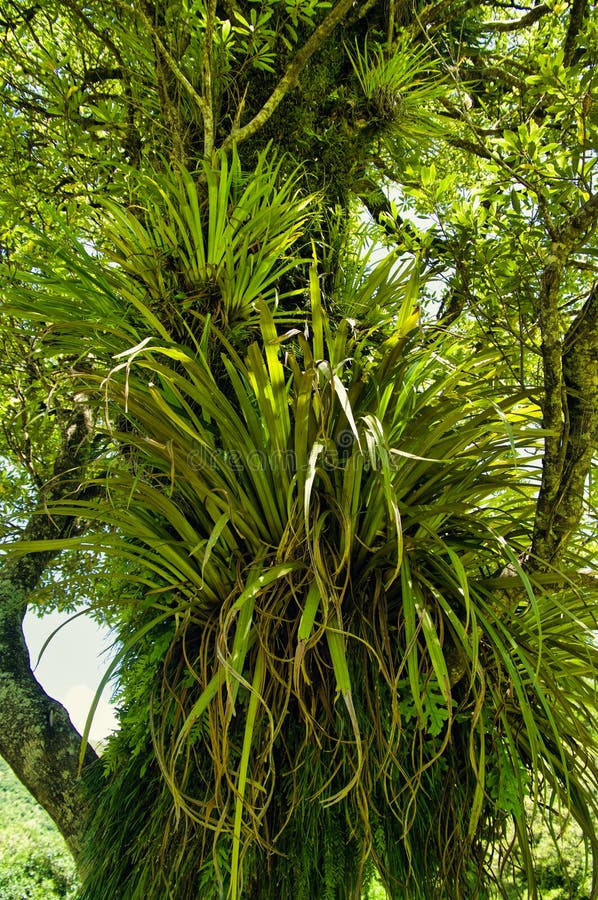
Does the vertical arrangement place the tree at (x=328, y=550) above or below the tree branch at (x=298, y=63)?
below

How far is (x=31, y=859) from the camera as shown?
4633 millimetres

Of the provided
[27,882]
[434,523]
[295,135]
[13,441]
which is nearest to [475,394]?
[434,523]

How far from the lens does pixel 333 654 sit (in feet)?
3.64

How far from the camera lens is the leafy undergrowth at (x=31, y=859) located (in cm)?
437

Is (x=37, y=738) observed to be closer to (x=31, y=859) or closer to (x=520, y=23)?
(x=520, y=23)

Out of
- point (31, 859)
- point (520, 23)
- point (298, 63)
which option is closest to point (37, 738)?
point (298, 63)

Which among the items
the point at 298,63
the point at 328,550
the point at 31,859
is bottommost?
the point at 31,859

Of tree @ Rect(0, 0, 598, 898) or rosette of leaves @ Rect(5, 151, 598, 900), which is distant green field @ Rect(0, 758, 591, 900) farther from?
rosette of leaves @ Rect(5, 151, 598, 900)

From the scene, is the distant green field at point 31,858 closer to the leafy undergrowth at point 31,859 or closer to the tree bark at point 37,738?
the leafy undergrowth at point 31,859

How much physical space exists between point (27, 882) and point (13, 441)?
3279 millimetres

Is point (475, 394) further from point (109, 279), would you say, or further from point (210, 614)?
point (109, 279)

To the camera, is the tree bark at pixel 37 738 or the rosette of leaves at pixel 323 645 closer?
the rosette of leaves at pixel 323 645

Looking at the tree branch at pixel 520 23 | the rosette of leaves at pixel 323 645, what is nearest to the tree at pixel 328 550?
the rosette of leaves at pixel 323 645

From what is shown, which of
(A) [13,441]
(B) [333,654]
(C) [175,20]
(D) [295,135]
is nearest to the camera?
(B) [333,654]
